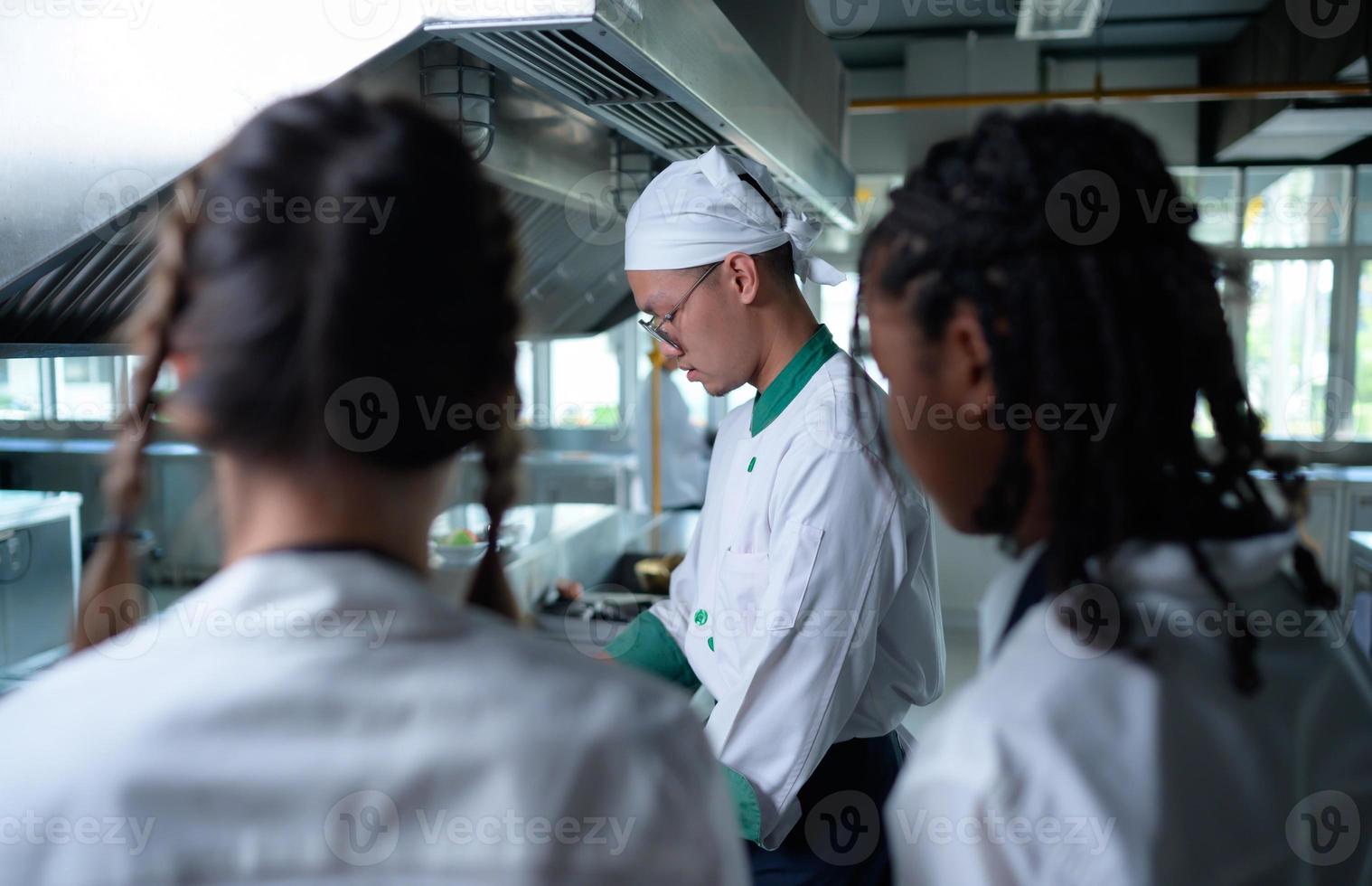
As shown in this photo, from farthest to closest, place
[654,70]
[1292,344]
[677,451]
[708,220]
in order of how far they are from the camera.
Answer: [1292,344]
[677,451]
[708,220]
[654,70]

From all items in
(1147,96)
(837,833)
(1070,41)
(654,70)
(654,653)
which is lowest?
(837,833)

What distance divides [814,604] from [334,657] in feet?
2.73

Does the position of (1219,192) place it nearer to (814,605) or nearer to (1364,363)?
(1364,363)

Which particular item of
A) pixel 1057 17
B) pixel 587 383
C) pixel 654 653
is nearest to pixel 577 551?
pixel 654 653

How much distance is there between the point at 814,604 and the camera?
126 cm

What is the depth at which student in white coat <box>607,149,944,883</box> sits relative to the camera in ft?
4.14

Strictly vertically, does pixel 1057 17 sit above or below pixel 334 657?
above

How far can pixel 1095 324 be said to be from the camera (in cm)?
64

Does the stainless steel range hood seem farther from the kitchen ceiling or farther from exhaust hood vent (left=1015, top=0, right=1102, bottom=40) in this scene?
the kitchen ceiling

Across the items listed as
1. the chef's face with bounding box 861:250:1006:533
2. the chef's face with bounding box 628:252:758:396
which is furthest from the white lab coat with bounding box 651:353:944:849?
the chef's face with bounding box 861:250:1006:533

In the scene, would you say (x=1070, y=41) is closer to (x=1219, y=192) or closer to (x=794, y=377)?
(x=1219, y=192)

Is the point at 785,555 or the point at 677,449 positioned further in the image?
the point at 677,449

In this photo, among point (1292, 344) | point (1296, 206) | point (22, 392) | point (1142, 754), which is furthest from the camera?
point (22, 392)

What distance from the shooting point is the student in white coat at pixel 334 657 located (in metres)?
0.49
